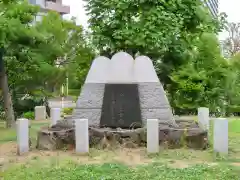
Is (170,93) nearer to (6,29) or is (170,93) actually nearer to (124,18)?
(124,18)

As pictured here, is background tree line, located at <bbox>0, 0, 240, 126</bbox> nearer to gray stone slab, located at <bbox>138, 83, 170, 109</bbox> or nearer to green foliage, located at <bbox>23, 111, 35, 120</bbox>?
green foliage, located at <bbox>23, 111, 35, 120</bbox>

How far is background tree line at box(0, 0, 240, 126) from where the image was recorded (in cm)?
1399

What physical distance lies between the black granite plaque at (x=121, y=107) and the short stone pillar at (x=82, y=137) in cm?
161

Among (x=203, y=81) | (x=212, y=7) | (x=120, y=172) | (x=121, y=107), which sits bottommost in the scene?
(x=120, y=172)

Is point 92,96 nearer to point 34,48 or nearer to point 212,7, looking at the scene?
point 34,48

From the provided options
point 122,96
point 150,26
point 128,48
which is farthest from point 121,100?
point 128,48

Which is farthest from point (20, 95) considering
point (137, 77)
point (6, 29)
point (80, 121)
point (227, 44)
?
point (227, 44)

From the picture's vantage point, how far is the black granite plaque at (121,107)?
8930 millimetres

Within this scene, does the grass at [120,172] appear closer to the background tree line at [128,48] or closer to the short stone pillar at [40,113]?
the background tree line at [128,48]

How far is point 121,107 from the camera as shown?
359 inches

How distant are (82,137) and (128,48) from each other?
843cm

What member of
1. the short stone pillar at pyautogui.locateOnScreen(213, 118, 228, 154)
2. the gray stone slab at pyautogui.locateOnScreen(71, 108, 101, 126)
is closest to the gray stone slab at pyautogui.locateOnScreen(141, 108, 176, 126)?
the gray stone slab at pyautogui.locateOnScreen(71, 108, 101, 126)

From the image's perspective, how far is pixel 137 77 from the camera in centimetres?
939

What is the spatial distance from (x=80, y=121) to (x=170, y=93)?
12273 mm
